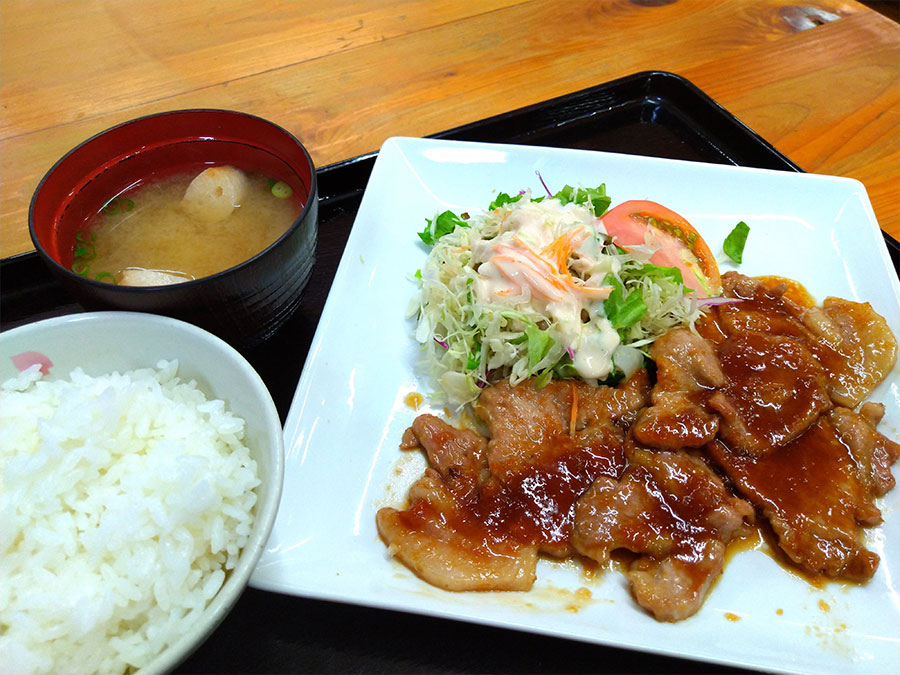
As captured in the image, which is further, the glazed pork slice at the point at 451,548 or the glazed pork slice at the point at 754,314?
the glazed pork slice at the point at 754,314

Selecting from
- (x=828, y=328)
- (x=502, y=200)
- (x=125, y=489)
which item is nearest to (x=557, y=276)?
(x=502, y=200)

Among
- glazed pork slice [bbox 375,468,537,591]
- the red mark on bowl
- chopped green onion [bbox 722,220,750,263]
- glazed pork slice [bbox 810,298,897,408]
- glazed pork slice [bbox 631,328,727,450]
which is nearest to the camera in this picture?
the red mark on bowl

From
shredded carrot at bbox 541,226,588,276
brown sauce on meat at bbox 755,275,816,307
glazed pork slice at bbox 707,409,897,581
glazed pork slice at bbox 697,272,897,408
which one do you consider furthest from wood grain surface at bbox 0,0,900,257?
glazed pork slice at bbox 707,409,897,581

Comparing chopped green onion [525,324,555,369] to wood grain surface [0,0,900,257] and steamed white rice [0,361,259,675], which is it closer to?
steamed white rice [0,361,259,675]

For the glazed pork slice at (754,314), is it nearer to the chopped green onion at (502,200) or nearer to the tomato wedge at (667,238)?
the tomato wedge at (667,238)

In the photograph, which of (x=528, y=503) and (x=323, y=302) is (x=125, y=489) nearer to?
(x=528, y=503)

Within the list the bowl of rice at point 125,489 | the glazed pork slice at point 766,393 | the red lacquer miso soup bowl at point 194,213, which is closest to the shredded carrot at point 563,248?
the glazed pork slice at point 766,393
